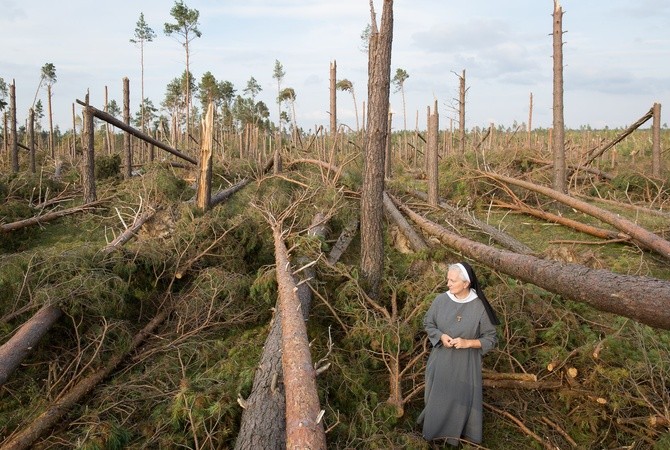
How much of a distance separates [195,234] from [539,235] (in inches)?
232

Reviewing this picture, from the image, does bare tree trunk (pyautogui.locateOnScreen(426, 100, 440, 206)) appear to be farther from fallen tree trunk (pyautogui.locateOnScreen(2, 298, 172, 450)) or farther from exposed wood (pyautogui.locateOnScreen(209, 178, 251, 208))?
fallen tree trunk (pyautogui.locateOnScreen(2, 298, 172, 450))

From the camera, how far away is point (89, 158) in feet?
28.9

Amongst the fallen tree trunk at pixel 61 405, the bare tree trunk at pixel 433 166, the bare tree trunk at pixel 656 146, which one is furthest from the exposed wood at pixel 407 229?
the bare tree trunk at pixel 656 146

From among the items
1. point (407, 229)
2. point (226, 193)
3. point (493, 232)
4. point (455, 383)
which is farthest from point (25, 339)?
point (226, 193)

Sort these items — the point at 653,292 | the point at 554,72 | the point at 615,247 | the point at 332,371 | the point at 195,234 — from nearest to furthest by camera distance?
the point at 653,292, the point at 332,371, the point at 195,234, the point at 615,247, the point at 554,72

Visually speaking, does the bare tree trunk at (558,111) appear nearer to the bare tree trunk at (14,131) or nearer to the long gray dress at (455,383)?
the long gray dress at (455,383)

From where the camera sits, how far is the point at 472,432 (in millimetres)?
3428

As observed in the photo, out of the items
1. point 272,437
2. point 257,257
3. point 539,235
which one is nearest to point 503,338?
point 272,437

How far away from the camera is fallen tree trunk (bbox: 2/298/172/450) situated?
10.7ft

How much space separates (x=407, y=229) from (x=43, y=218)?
6.31 meters

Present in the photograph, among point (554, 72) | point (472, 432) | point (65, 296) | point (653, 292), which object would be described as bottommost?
point (472, 432)

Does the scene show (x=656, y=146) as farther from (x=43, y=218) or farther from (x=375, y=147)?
(x=43, y=218)

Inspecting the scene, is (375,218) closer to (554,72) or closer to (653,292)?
(653,292)

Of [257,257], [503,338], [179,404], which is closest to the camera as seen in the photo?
[179,404]
